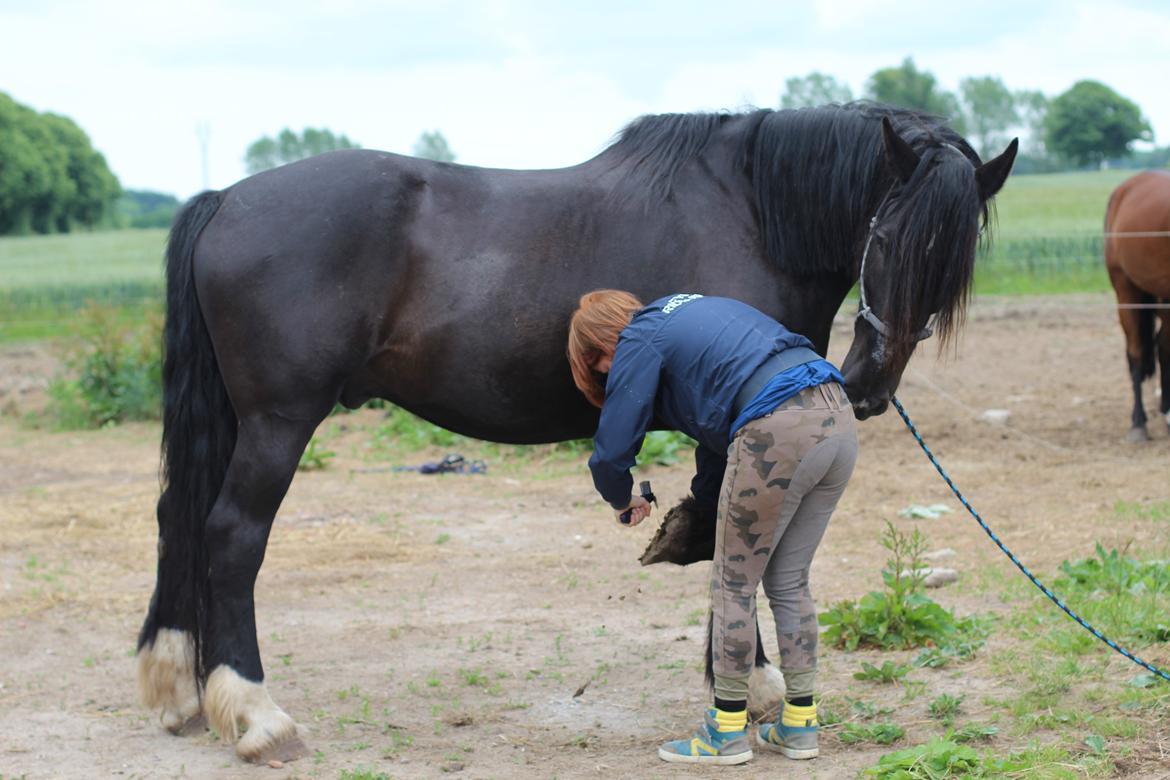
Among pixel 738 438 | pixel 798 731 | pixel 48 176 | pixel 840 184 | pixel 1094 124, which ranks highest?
pixel 1094 124

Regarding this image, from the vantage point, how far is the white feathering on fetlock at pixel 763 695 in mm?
4070

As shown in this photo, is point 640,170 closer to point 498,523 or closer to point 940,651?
point 940,651

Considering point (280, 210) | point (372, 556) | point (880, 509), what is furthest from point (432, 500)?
point (280, 210)

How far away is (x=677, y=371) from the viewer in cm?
334

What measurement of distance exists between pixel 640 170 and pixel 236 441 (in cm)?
171

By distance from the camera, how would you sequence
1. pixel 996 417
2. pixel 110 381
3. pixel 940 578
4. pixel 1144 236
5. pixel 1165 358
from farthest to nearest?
pixel 110 381 < pixel 996 417 < pixel 1165 358 < pixel 1144 236 < pixel 940 578

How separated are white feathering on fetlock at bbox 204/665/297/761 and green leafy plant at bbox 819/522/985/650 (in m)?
2.18

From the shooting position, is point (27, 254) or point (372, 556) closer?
point (372, 556)

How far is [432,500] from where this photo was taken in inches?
311

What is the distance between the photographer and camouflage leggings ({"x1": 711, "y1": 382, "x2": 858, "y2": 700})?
331cm

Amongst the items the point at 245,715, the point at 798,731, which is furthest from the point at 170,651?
the point at 798,731

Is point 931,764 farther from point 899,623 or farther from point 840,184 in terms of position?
point 840,184

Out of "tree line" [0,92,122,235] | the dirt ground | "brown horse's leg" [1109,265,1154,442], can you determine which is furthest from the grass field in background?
"tree line" [0,92,122,235]

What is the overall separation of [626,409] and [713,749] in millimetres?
1165
